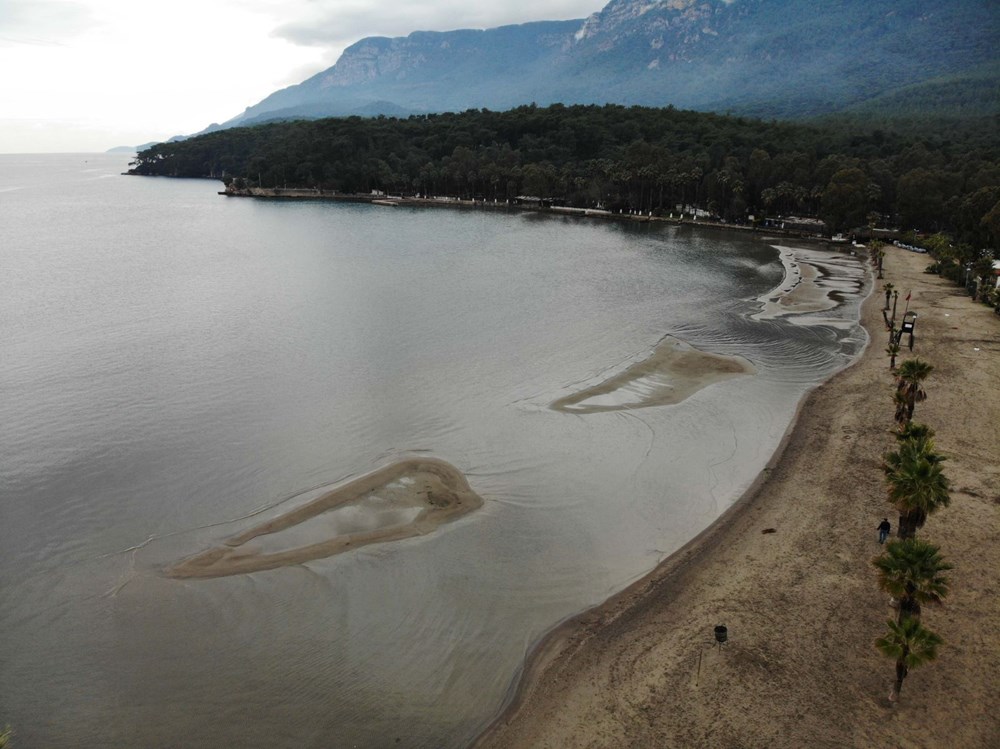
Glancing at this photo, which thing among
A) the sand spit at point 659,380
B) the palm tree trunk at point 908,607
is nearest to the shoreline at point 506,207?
the sand spit at point 659,380

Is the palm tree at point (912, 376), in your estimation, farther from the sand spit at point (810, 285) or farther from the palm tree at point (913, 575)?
the sand spit at point (810, 285)

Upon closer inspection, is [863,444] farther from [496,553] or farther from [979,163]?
[979,163]

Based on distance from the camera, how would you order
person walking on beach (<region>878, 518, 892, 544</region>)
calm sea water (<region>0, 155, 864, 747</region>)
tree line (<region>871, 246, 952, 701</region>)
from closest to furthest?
tree line (<region>871, 246, 952, 701</region>), calm sea water (<region>0, 155, 864, 747</region>), person walking on beach (<region>878, 518, 892, 544</region>)

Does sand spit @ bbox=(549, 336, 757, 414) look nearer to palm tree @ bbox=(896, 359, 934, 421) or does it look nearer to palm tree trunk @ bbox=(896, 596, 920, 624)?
palm tree @ bbox=(896, 359, 934, 421)

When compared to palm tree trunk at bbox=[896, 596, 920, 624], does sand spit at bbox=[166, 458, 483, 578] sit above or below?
below

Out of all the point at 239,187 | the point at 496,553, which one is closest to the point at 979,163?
the point at 496,553

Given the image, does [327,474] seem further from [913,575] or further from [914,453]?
[914,453]

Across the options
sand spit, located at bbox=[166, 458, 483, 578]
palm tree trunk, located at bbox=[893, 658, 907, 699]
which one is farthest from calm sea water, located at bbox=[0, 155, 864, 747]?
palm tree trunk, located at bbox=[893, 658, 907, 699]

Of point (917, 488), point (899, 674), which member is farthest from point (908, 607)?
point (917, 488)

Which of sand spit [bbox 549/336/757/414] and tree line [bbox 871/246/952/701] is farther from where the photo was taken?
sand spit [bbox 549/336/757/414]
